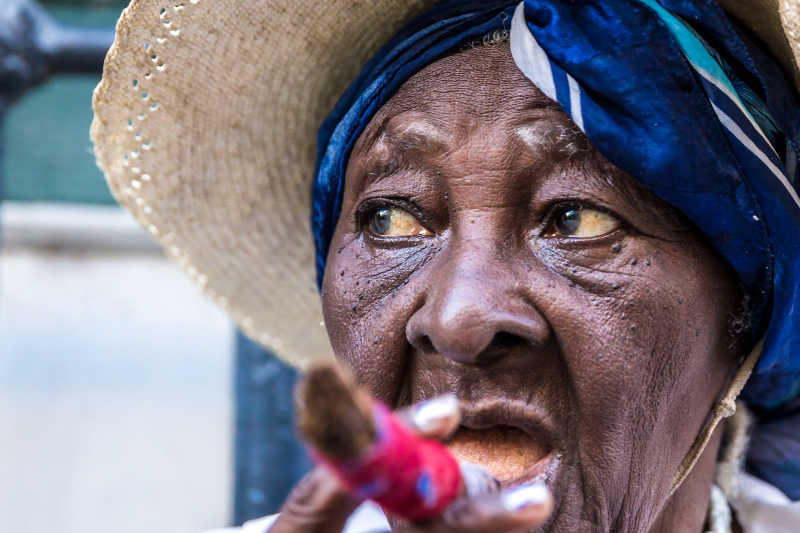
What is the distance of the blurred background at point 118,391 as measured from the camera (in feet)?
9.82

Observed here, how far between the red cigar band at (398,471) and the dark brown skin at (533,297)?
1.52 feet

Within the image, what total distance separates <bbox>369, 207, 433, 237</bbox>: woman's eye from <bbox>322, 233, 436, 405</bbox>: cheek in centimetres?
3

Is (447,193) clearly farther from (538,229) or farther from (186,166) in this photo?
(186,166)

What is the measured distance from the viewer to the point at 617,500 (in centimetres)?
148

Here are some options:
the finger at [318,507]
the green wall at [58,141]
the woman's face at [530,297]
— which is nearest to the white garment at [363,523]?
the woman's face at [530,297]

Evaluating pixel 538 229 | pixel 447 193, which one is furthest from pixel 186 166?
pixel 538 229

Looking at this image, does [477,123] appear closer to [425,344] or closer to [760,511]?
[425,344]

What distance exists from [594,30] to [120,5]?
229 centimetres

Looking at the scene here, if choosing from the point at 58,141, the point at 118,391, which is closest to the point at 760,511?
the point at 118,391

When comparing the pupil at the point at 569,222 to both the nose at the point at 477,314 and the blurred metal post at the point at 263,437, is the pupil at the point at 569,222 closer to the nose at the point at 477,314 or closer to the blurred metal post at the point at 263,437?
the nose at the point at 477,314

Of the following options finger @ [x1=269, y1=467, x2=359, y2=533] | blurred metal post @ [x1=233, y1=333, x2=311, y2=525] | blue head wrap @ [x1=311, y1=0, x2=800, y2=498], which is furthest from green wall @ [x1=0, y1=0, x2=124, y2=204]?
finger @ [x1=269, y1=467, x2=359, y2=533]

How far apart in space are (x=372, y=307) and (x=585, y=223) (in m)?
0.37

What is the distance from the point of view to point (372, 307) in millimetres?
1620

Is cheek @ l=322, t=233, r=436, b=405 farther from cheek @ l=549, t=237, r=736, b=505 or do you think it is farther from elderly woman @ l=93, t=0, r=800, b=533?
cheek @ l=549, t=237, r=736, b=505
